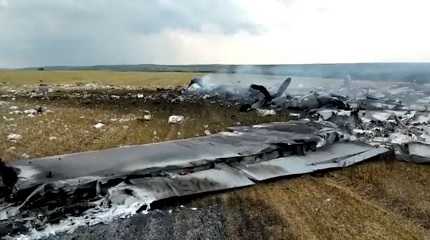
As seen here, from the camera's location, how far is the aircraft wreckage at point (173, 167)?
336 centimetres

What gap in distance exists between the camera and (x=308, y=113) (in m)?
8.77

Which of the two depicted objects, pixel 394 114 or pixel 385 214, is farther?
pixel 394 114

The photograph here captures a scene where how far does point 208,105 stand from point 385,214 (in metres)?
7.39

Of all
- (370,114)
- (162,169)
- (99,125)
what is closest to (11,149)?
(99,125)

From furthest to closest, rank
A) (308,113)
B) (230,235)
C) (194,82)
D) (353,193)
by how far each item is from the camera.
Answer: (194,82) → (308,113) → (353,193) → (230,235)

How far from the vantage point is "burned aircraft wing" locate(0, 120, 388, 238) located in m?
3.45

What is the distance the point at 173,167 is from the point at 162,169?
0.42ft

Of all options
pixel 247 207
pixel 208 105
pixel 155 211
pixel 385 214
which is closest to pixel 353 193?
pixel 385 214

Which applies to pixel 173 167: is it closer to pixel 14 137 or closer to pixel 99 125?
pixel 14 137

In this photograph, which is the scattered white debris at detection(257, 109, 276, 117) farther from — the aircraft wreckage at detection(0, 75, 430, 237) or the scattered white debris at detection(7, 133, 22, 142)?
the scattered white debris at detection(7, 133, 22, 142)

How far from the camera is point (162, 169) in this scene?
13.7 ft

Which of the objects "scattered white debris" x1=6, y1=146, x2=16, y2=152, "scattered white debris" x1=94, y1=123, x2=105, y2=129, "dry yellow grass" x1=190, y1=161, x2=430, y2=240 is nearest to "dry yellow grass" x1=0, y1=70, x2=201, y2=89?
"scattered white debris" x1=94, y1=123, x2=105, y2=129

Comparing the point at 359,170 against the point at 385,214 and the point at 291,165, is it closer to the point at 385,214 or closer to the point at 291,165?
the point at 291,165

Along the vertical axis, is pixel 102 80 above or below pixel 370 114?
below
